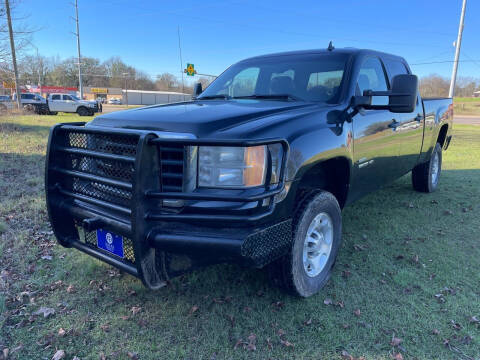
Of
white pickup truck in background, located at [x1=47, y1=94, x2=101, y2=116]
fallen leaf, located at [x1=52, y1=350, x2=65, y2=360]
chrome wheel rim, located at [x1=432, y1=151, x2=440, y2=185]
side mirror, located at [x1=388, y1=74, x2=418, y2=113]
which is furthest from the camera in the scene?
white pickup truck in background, located at [x1=47, y1=94, x2=101, y2=116]

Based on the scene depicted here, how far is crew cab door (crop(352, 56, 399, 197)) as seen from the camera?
319cm

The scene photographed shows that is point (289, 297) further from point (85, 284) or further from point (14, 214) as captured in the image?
point (14, 214)

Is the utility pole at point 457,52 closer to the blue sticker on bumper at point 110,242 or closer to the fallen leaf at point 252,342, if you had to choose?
the fallen leaf at point 252,342

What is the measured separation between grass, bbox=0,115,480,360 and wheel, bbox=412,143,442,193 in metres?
1.65

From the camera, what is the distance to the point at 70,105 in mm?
25562

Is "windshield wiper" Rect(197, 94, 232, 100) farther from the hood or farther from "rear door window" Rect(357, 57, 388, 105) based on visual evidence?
"rear door window" Rect(357, 57, 388, 105)

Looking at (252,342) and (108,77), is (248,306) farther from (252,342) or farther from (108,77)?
(108,77)

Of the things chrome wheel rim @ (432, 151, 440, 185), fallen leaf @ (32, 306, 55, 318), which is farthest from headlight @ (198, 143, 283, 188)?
chrome wheel rim @ (432, 151, 440, 185)

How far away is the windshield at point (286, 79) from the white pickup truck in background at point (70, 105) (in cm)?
2429

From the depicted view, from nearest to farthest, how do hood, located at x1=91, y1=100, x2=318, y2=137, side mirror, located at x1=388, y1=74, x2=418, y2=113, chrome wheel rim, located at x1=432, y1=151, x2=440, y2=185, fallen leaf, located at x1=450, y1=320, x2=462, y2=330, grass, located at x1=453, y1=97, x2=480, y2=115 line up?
1. hood, located at x1=91, y1=100, x2=318, y2=137
2. fallen leaf, located at x1=450, y1=320, x2=462, y2=330
3. side mirror, located at x1=388, y1=74, x2=418, y2=113
4. chrome wheel rim, located at x1=432, y1=151, x2=440, y2=185
5. grass, located at x1=453, y1=97, x2=480, y2=115

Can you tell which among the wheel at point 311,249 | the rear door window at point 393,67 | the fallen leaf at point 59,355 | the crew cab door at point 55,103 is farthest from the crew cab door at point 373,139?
the crew cab door at point 55,103

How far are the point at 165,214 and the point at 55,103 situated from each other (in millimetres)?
27593

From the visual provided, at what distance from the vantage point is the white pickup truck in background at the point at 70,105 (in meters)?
25.4

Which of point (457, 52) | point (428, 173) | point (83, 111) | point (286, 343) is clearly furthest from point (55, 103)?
point (286, 343)
